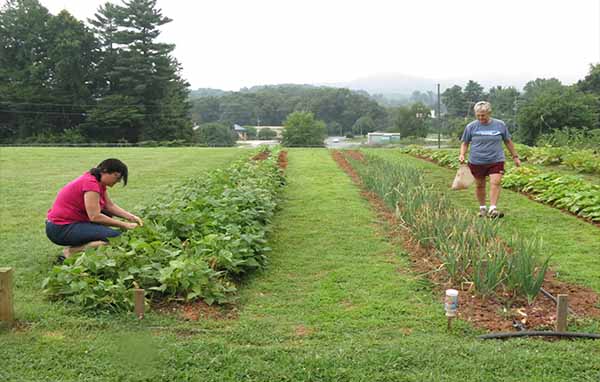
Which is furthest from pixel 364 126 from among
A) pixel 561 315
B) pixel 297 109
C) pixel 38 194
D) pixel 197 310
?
pixel 561 315

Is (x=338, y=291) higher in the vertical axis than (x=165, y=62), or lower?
lower

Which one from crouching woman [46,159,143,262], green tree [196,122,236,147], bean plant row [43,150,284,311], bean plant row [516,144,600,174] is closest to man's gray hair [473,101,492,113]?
bean plant row [43,150,284,311]

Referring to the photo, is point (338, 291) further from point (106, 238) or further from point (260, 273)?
point (106, 238)

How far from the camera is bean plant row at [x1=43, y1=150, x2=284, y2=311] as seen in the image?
4.03 m

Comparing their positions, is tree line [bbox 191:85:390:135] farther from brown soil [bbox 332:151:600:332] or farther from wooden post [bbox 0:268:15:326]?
wooden post [bbox 0:268:15:326]

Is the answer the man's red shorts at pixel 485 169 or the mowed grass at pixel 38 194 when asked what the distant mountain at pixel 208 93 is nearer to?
the mowed grass at pixel 38 194

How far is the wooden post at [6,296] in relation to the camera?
3.57m

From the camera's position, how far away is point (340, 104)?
83812 mm

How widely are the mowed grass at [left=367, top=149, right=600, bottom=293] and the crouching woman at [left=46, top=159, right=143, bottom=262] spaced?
372 cm

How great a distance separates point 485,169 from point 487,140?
39 cm

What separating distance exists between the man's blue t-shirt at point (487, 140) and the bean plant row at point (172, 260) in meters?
3.10

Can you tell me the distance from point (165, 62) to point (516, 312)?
161 feet

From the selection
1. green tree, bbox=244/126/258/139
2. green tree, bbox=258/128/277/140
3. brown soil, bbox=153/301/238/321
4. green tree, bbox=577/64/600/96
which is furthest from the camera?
green tree, bbox=258/128/277/140

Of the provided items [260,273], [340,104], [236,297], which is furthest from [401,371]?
[340,104]
